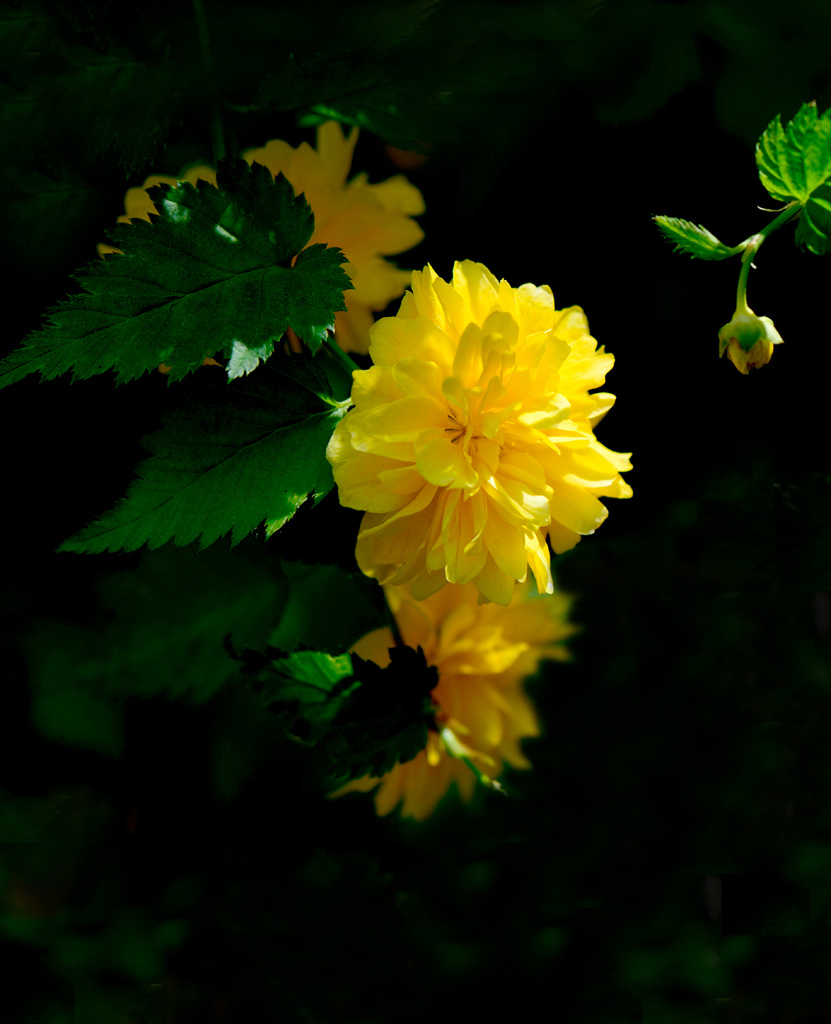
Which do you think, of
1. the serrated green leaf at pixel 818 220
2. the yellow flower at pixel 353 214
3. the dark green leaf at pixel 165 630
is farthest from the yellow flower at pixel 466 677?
Answer: the serrated green leaf at pixel 818 220

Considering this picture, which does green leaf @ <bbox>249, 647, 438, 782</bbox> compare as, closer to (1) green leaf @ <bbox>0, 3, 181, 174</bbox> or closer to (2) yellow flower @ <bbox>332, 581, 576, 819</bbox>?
(2) yellow flower @ <bbox>332, 581, 576, 819</bbox>

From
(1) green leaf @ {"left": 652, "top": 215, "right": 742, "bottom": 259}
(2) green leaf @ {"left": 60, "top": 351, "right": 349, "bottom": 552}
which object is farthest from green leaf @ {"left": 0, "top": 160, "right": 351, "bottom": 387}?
(1) green leaf @ {"left": 652, "top": 215, "right": 742, "bottom": 259}

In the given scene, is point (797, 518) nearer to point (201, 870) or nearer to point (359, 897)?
point (359, 897)

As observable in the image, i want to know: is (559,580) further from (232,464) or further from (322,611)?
(232,464)

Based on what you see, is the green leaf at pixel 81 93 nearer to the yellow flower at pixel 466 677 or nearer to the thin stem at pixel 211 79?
the thin stem at pixel 211 79

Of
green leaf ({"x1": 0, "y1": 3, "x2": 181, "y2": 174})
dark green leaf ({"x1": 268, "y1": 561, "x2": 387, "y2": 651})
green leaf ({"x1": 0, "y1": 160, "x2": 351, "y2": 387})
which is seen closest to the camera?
green leaf ({"x1": 0, "y1": 160, "x2": 351, "y2": 387})

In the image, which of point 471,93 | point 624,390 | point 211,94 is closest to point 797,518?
point 624,390
